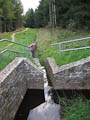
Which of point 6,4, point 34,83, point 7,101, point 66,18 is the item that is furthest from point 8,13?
point 7,101

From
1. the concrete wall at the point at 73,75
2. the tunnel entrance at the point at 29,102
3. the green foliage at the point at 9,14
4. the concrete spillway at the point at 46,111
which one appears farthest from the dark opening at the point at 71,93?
the green foliage at the point at 9,14

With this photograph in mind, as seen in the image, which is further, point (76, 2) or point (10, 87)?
point (76, 2)

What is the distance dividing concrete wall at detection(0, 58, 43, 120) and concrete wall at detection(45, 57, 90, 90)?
0.84 meters

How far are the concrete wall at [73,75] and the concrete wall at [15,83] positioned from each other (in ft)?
2.74

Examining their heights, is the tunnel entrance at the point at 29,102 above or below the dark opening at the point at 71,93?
below

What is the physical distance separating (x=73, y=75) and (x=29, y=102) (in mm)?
2235

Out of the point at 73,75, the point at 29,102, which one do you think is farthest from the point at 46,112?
the point at 73,75

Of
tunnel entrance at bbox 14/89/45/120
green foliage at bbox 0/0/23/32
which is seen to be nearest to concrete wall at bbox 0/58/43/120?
tunnel entrance at bbox 14/89/45/120

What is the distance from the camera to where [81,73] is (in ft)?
16.9

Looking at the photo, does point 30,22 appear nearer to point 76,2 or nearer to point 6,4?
point 6,4

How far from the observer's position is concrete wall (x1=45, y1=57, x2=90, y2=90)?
508 cm

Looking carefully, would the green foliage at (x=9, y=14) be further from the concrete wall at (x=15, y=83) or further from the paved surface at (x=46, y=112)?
the paved surface at (x=46, y=112)

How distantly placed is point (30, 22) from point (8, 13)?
1581cm

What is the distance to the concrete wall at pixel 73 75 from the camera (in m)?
5.08
